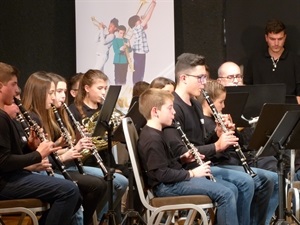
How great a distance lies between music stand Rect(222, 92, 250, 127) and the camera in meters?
5.68

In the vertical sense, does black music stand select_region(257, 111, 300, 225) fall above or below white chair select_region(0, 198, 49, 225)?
above

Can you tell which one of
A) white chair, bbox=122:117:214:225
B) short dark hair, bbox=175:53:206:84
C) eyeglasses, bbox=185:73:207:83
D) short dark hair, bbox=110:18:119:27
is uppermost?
short dark hair, bbox=110:18:119:27

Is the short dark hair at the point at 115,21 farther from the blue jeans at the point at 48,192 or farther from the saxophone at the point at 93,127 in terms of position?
the blue jeans at the point at 48,192

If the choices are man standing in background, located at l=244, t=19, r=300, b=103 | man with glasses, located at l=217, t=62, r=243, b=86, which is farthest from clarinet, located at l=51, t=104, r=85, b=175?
man standing in background, located at l=244, t=19, r=300, b=103

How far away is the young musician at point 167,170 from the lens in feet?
15.5

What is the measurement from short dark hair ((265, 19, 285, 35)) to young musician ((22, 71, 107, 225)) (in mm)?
2746

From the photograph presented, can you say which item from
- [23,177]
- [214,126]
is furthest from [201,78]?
[23,177]

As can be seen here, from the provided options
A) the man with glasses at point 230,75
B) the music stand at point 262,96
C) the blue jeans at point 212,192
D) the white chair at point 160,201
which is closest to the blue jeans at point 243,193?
the blue jeans at point 212,192

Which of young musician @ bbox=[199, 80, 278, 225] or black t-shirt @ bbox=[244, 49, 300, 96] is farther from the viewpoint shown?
black t-shirt @ bbox=[244, 49, 300, 96]

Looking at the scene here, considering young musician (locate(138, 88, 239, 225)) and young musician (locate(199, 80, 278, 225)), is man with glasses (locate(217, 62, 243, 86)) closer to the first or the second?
young musician (locate(199, 80, 278, 225))

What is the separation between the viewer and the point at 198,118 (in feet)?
18.0

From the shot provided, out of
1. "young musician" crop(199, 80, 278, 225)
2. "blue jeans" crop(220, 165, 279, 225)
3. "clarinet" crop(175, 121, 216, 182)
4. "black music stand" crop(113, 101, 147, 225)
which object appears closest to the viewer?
"clarinet" crop(175, 121, 216, 182)

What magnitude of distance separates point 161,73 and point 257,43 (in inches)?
42.6

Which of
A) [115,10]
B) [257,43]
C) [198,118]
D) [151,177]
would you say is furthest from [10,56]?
[151,177]
